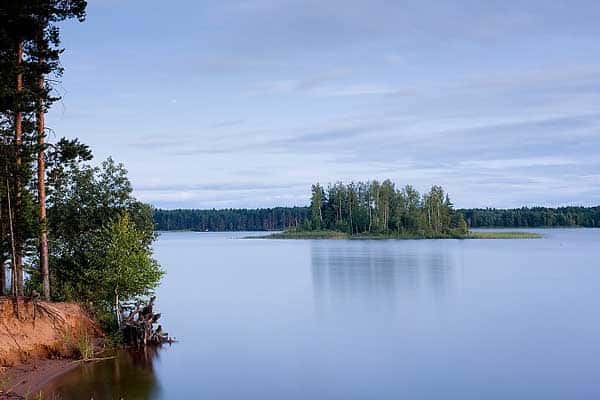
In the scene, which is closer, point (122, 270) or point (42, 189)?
point (42, 189)

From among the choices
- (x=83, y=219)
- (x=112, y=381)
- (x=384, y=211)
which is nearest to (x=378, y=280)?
(x=83, y=219)

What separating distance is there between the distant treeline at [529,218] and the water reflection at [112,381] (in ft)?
560

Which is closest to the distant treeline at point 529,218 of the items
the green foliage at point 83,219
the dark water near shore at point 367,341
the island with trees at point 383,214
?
the island with trees at point 383,214

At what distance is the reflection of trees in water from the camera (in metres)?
34.3

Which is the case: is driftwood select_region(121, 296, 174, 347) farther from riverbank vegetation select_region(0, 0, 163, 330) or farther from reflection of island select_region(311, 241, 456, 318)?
reflection of island select_region(311, 241, 456, 318)

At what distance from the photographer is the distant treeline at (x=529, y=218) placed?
184625mm

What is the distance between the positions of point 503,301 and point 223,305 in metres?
14.3

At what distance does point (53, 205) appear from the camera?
23078 mm

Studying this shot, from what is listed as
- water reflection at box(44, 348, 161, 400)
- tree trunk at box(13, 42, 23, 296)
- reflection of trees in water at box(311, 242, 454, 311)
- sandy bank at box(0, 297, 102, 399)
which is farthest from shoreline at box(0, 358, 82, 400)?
reflection of trees in water at box(311, 242, 454, 311)

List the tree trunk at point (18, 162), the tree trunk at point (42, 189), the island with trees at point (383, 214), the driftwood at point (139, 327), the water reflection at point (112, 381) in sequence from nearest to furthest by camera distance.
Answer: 1. the water reflection at point (112, 381)
2. the tree trunk at point (18, 162)
3. the tree trunk at point (42, 189)
4. the driftwood at point (139, 327)
5. the island with trees at point (383, 214)

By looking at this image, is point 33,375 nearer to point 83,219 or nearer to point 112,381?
point 112,381

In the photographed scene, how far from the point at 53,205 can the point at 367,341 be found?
1208 cm

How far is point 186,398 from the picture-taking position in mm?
16484

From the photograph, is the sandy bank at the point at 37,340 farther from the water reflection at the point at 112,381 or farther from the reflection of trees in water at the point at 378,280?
the reflection of trees in water at the point at 378,280
